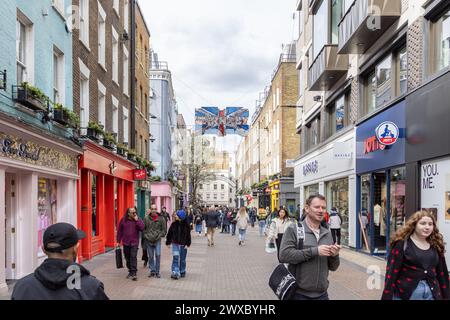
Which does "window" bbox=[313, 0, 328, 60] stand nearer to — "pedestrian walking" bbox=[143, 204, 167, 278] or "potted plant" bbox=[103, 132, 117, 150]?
"potted plant" bbox=[103, 132, 117, 150]

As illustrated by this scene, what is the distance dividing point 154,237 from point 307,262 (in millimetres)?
7488

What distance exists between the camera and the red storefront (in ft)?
51.6

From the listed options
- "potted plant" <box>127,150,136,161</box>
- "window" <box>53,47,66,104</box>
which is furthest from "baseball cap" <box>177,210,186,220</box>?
"potted plant" <box>127,150,136,161</box>

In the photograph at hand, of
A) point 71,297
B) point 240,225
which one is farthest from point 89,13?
point 71,297

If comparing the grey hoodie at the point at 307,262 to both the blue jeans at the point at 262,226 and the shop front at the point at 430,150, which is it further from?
the blue jeans at the point at 262,226

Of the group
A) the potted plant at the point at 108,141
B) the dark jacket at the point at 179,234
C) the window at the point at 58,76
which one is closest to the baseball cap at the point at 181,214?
the dark jacket at the point at 179,234

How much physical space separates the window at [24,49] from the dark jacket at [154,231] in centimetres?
410

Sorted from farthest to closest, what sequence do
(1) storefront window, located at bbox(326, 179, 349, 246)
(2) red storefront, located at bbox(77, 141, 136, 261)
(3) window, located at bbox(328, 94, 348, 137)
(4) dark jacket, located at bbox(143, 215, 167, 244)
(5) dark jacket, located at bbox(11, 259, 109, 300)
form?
1. (3) window, located at bbox(328, 94, 348, 137)
2. (1) storefront window, located at bbox(326, 179, 349, 246)
3. (2) red storefront, located at bbox(77, 141, 136, 261)
4. (4) dark jacket, located at bbox(143, 215, 167, 244)
5. (5) dark jacket, located at bbox(11, 259, 109, 300)

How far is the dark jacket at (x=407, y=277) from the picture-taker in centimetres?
491

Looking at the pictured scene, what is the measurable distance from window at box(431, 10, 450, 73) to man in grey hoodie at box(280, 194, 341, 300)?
8133 mm

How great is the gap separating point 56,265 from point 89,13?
15.1 meters

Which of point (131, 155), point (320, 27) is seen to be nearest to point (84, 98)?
point (131, 155)

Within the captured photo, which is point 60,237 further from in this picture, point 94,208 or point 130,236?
point 94,208

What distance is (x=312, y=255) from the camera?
14.9 ft
